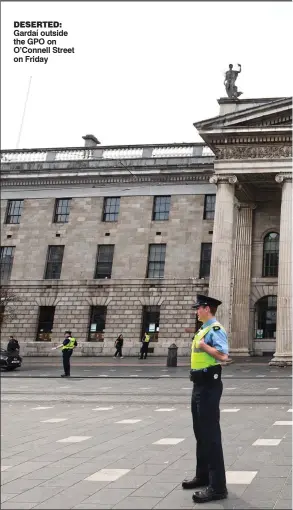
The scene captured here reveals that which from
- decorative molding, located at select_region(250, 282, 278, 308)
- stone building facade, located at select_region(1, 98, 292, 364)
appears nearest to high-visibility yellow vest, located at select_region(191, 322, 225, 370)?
stone building facade, located at select_region(1, 98, 292, 364)

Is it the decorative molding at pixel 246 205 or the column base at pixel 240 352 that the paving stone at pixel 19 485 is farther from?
the decorative molding at pixel 246 205

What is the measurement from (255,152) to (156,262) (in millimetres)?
10484

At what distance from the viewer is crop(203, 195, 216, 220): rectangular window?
35188 mm

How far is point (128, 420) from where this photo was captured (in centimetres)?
962

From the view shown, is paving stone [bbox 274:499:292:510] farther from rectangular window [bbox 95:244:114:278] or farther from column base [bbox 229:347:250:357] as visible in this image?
rectangular window [bbox 95:244:114:278]

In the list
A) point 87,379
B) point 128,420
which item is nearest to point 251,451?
point 128,420

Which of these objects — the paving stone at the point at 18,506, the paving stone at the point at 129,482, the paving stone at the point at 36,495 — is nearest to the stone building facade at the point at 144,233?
the paving stone at the point at 129,482

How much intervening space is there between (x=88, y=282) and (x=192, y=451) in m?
29.4

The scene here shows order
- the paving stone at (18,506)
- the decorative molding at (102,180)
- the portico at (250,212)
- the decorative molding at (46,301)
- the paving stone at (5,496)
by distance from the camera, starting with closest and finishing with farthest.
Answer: the paving stone at (18,506) → the paving stone at (5,496) → the portico at (250,212) → the decorative molding at (102,180) → the decorative molding at (46,301)

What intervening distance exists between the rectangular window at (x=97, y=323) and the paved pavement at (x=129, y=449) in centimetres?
2045

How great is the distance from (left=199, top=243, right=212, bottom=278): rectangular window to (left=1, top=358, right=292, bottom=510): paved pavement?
19999 millimetres

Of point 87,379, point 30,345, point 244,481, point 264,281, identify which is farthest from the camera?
point 30,345

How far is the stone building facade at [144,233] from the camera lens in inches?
1159

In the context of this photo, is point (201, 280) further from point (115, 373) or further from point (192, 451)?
point (192, 451)
